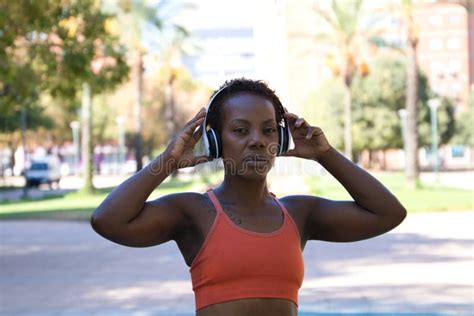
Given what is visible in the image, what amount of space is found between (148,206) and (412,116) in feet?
105

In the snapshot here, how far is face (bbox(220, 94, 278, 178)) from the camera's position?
271 centimetres

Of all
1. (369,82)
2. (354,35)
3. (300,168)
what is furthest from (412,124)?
(369,82)

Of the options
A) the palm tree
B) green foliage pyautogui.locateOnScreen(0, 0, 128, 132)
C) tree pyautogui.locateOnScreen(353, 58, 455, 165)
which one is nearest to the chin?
green foliage pyautogui.locateOnScreen(0, 0, 128, 132)

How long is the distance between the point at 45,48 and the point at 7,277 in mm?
7927

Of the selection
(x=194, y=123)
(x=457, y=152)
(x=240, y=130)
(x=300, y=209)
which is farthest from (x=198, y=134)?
(x=457, y=152)

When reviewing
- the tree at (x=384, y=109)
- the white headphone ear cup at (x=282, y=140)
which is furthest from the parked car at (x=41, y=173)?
the white headphone ear cup at (x=282, y=140)

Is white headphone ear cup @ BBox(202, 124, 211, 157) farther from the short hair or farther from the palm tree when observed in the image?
the palm tree

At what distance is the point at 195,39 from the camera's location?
199 ft

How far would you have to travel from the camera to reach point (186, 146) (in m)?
2.82

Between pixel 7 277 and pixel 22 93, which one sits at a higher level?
pixel 22 93

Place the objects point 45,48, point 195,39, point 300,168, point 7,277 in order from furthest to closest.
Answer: point 195,39 < point 300,168 < point 45,48 < point 7,277

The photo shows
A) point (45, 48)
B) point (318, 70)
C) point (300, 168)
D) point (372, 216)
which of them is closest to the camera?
point (372, 216)

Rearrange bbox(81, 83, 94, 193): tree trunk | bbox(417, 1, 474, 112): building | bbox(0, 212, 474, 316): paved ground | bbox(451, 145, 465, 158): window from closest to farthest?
1. bbox(0, 212, 474, 316): paved ground
2. bbox(81, 83, 94, 193): tree trunk
3. bbox(417, 1, 474, 112): building
4. bbox(451, 145, 465, 158): window

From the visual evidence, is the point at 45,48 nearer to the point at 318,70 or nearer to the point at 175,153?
the point at 175,153
